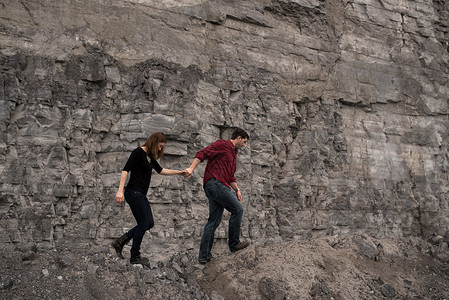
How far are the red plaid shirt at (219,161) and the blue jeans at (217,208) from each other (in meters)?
0.08

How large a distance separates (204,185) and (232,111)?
2.45 meters

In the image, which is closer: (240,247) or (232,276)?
(232,276)

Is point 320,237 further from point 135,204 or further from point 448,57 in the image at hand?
point 448,57

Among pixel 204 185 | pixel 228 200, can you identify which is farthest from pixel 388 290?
pixel 204 185

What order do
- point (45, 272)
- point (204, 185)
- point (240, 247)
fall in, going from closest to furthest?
point (45, 272), point (204, 185), point (240, 247)

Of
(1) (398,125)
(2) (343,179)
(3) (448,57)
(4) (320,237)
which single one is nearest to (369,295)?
(4) (320,237)

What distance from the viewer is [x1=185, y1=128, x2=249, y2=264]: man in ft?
18.9

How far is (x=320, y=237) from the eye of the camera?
8.16 metres

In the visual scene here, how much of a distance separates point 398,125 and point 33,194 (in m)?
7.49

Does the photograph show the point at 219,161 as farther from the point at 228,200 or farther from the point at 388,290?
the point at 388,290

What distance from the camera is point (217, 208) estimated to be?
589cm

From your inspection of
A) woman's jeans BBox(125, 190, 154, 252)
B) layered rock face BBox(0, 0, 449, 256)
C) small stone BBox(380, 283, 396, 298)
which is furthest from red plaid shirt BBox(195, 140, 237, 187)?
small stone BBox(380, 283, 396, 298)

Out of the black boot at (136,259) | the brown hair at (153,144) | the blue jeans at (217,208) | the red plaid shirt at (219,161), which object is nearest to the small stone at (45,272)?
the black boot at (136,259)

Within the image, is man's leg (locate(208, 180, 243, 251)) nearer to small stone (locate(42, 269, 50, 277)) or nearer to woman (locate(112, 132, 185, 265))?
woman (locate(112, 132, 185, 265))
